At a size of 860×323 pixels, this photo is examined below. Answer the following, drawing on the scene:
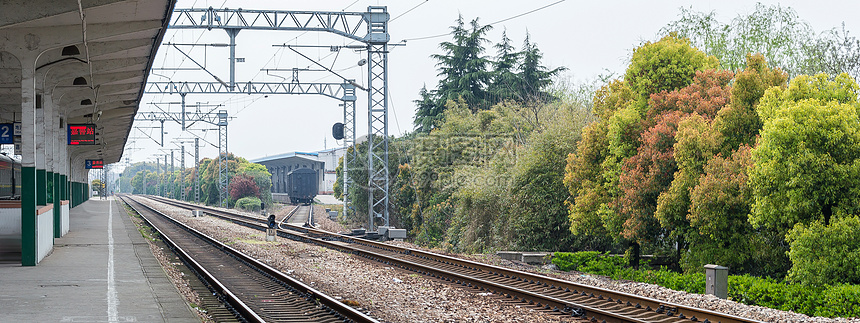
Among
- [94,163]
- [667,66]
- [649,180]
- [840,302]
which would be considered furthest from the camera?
[94,163]

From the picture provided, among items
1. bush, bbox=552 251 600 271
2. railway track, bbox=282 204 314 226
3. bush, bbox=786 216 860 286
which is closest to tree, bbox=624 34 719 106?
bush, bbox=552 251 600 271

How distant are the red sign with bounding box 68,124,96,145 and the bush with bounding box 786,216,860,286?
2457 cm

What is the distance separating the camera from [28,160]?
1539 cm

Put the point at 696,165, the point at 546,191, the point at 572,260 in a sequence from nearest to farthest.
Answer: the point at 696,165 < the point at 572,260 < the point at 546,191

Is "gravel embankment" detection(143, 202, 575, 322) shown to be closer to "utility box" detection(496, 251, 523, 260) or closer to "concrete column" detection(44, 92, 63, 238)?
"utility box" detection(496, 251, 523, 260)

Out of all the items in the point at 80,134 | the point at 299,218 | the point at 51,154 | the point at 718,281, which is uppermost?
the point at 80,134

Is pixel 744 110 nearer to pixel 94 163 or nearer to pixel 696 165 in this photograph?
pixel 696 165

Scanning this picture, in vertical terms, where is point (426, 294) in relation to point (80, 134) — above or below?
below

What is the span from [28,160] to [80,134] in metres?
12.3

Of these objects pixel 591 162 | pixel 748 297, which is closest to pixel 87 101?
pixel 591 162

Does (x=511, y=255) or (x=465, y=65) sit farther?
(x=465, y=65)

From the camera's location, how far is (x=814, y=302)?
12.4 m

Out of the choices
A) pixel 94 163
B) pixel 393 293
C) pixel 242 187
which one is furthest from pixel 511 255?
pixel 242 187

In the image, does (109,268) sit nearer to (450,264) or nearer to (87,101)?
(450,264)
